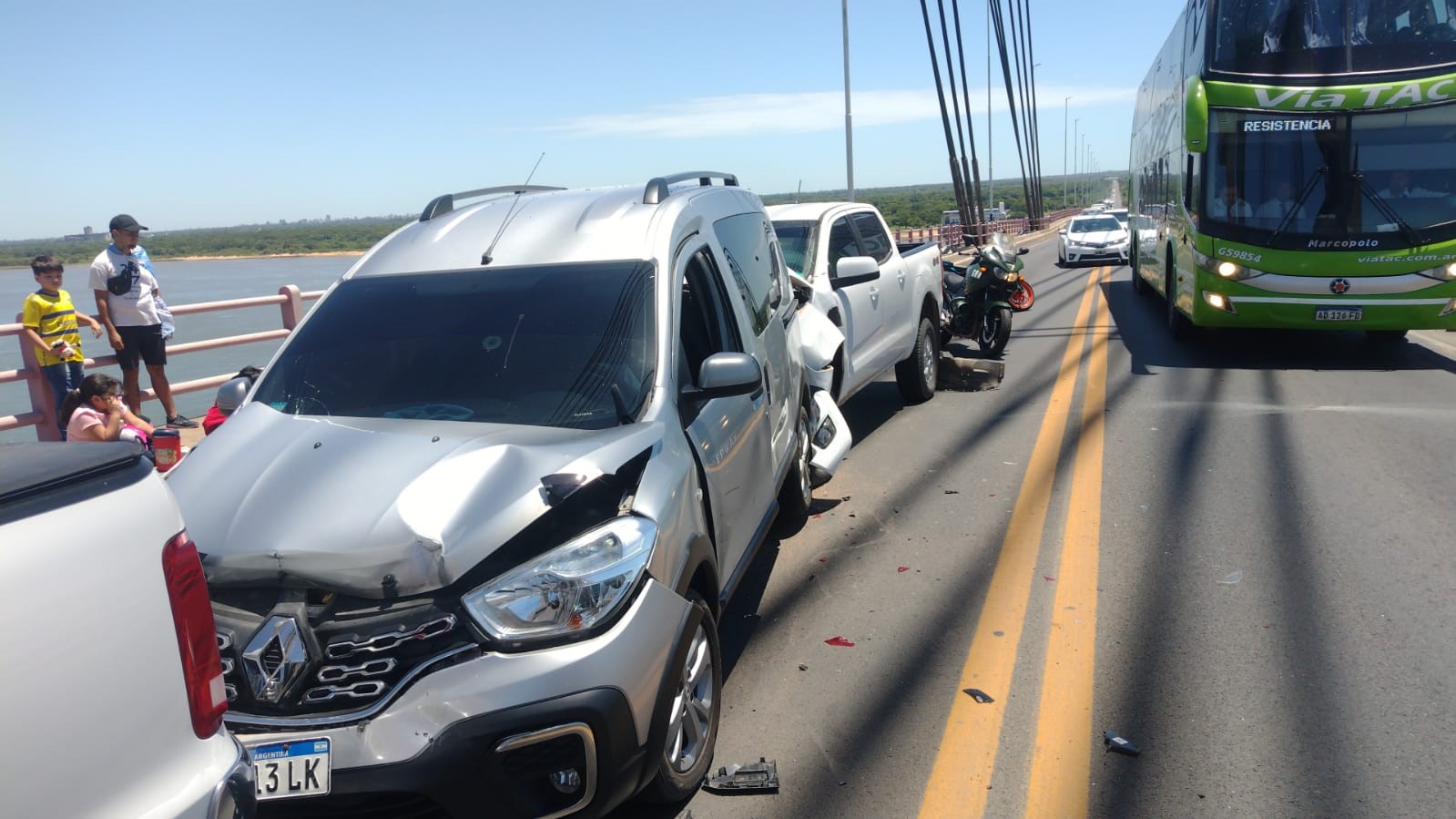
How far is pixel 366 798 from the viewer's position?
2.77 m

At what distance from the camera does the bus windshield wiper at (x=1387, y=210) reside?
35.3 ft

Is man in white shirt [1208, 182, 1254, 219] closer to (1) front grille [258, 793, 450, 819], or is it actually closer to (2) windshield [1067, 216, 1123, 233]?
(1) front grille [258, 793, 450, 819]

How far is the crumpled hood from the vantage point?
2.94 metres

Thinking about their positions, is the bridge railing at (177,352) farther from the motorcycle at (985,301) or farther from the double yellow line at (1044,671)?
the motorcycle at (985,301)

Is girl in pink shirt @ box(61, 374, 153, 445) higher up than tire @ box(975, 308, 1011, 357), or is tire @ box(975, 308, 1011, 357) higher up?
girl in pink shirt @ box(61, 374, 153, 445)

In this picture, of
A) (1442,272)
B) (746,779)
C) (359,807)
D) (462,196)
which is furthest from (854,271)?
(1442,272)

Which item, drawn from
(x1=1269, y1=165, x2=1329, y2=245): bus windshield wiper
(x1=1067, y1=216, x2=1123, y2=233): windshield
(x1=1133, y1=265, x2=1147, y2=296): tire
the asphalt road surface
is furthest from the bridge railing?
(x1=1067, y1=216, x2=1123, y2=233): windshield

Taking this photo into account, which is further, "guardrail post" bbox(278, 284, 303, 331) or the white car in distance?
the white car in distance

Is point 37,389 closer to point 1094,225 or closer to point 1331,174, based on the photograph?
point 1331,174

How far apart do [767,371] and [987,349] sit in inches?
347

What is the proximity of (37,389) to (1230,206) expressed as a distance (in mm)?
11377

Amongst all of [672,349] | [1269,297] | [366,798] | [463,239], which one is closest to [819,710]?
[672,349]

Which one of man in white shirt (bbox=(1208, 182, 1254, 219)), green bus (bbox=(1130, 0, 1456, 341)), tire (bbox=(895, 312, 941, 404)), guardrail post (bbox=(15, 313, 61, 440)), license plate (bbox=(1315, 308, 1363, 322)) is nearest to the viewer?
guardrail post (bbox=(15, 313, 61, 440))

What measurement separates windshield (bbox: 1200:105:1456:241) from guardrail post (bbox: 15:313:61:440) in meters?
11.2
